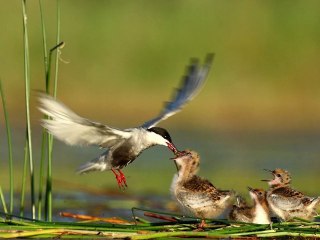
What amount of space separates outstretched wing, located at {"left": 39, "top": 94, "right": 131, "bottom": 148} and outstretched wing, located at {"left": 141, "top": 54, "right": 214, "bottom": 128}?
1.11 metres

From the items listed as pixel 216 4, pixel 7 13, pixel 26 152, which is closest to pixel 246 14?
pixel 216 4

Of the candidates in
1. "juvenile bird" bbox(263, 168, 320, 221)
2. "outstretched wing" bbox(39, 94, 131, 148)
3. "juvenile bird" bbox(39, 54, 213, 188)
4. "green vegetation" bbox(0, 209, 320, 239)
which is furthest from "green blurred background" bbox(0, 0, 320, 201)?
"green vegetation" bbox(0, 209, 320, 239)

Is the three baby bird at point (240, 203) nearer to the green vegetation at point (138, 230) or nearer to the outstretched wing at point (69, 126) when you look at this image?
the green vegetation at point (138, 230)

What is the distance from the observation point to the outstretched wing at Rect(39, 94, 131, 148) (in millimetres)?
10328

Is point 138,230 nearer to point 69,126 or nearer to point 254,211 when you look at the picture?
point 69,126

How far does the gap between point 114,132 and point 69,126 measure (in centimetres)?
65

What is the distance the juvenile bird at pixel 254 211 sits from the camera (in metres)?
10.9

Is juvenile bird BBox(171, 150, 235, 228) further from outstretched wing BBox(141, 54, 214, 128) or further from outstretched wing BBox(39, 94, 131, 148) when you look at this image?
outstretched wing BBox(141, 54, 214, 128)

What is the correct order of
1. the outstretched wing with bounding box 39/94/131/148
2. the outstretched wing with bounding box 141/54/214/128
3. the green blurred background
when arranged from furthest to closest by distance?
the green blurred background < the outstretched wing with bounding box 141/54/214/128 < the outstretched wing with bounding box 39/94/131/148

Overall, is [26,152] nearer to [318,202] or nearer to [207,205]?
[207,205]

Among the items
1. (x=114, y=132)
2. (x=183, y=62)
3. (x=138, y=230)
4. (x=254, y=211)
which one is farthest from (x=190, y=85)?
(x=183, y=62)

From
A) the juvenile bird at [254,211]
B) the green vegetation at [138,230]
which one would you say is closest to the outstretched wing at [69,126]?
the green vegetation at [138,230]

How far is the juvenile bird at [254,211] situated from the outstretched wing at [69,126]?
1377mm

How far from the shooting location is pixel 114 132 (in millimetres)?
11109
